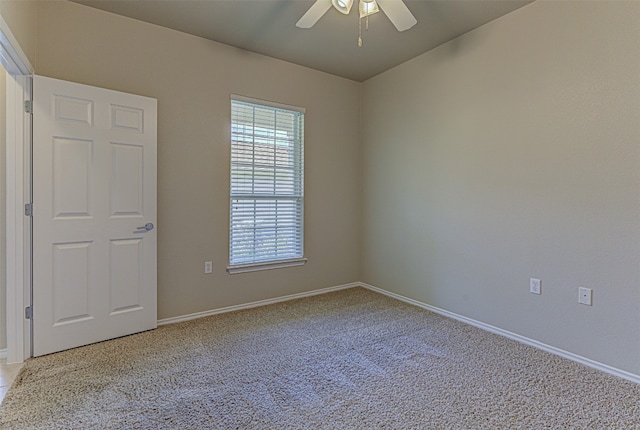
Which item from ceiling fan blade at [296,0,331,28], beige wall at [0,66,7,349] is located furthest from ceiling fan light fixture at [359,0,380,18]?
beige wall at [0,66,7,349]

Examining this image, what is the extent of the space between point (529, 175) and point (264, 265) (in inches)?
102

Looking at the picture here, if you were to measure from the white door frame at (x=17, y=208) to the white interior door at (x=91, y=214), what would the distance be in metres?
0.05

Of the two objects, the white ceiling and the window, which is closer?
the white ceiling

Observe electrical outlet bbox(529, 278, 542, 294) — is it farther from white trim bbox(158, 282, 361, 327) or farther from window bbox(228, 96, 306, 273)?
window bbox(228, 96, 306, 273)

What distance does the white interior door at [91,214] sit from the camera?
2326mm

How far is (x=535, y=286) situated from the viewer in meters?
2.55

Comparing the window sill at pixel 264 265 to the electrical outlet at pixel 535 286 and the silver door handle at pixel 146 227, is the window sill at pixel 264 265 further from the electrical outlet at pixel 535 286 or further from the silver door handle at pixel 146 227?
the electrical outlet at pixel 535 286

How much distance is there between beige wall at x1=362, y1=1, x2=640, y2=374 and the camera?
2127 mm

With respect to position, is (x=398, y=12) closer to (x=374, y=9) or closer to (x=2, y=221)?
(x=374, y=9)

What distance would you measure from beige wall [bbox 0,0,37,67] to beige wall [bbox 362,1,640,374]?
3204 millimetres

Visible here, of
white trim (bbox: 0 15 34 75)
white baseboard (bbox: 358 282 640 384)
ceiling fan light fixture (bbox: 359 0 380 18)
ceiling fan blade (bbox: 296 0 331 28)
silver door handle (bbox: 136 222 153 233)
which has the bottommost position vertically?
white baseboard (bbox: 358 282 640 384)

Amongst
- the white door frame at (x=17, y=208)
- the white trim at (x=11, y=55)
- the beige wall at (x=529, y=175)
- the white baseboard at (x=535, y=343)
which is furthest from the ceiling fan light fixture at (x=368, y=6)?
the white baseboard at (x=535, y=343)

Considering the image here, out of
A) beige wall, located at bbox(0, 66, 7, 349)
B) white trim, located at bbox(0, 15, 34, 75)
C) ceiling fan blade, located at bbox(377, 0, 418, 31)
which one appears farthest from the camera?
beige wall, located at bbox(0, 66, 7, 349)

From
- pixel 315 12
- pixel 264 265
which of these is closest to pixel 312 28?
pixel 315 12
